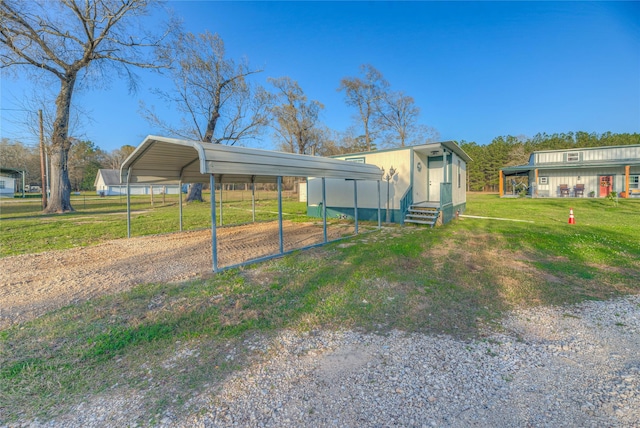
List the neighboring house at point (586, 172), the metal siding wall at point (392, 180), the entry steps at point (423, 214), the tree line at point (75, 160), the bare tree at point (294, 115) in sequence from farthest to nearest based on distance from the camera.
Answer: the tree line at point (75, 160), the bare tree at point (294, 115), the neighboring house at point (586, 172), the metal siding wall at point (392, 180), the entry steps at point (423, 214)

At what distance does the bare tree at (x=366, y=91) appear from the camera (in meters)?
32.2

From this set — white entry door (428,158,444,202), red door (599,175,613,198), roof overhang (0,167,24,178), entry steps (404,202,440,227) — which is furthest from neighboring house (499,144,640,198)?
roof overhang (0,167,24,178)

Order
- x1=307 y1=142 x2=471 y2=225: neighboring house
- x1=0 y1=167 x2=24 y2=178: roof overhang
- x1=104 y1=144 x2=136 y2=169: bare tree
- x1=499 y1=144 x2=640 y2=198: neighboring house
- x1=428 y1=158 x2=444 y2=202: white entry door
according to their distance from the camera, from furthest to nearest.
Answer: x1=104 y1=144 x2=136 y2=169: bare tree, x1=0 y1=167 x2=24 y2=178: roof overhang, x1=499 y1=144 x2=640 y2=198: neighboring house, x1=428 y1=158 x2=444 y2=202: white entry door, x1=307 y1=142 x2=471 y2=225: neighboring house

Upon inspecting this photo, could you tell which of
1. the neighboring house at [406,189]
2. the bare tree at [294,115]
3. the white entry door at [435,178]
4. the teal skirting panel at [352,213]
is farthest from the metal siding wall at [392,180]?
the bare tree at [294,115]

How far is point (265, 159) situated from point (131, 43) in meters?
15.4

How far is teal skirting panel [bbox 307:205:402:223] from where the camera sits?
12148 millimetres

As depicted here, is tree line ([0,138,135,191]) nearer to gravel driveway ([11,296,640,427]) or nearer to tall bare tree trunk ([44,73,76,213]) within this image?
tall bare tree trunk ([44,73,76,213])

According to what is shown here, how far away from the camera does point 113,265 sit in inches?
238

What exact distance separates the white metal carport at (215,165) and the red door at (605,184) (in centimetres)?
2612

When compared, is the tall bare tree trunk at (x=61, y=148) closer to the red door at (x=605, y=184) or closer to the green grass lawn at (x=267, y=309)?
the green grass lawn at (x=267, y=309)

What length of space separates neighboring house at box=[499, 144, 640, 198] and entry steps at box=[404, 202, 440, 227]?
19426 mm

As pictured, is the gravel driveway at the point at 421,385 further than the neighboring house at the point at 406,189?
No

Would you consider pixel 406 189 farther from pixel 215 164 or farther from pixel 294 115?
pixel 294 115

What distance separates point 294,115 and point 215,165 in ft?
84.8
